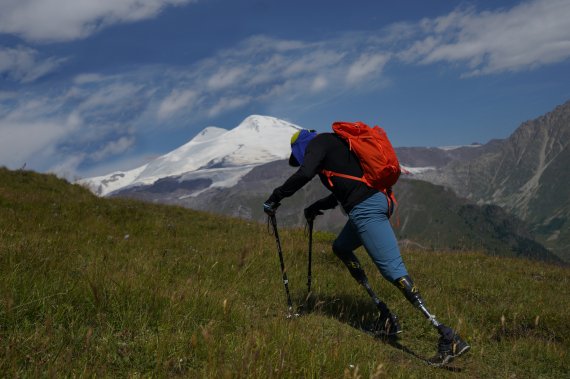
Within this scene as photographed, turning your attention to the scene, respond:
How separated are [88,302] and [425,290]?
281 inches

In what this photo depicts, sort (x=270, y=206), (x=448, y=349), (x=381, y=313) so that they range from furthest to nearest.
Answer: (x=381, y=313) < (x=270, y=206) < (x=448, y=349)

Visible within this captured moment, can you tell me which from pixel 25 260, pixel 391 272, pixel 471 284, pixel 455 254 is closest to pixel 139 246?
pixel 25 260

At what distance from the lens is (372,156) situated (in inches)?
263

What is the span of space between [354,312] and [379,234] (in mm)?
2577

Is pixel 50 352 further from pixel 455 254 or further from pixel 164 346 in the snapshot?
pixel 455 254

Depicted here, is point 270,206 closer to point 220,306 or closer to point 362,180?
point 362,180

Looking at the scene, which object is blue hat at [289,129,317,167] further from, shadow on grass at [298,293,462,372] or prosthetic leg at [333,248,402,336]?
shadow on grass at [298,293,462,372]

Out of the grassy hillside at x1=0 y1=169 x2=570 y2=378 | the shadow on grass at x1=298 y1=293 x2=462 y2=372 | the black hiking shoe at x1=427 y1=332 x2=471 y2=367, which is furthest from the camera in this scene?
the shadow on grass at x1=298 y1=293 x2=462 y2=372

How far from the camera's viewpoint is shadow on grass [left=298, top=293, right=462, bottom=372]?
7.36 m

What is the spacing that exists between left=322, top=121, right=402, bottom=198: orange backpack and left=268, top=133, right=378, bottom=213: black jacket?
0.25ft

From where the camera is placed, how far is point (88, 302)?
491 centimetres

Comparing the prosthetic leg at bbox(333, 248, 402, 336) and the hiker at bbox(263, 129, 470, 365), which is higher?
the hiker at bbox(263, 129, 470, 365)

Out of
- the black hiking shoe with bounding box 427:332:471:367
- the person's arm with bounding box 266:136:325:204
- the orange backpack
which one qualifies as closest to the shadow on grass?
the black hiking shoe with bounding box 427:332:471:367

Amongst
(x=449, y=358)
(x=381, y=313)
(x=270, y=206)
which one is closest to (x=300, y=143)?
(x=270, y=206)
